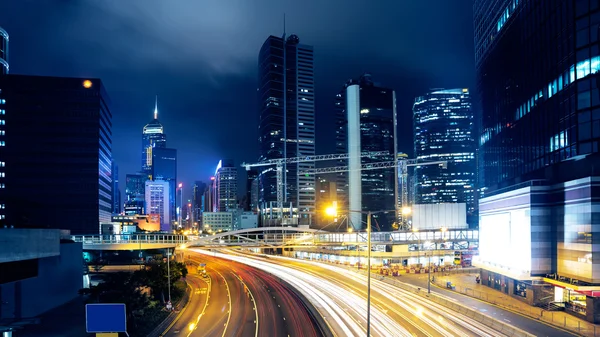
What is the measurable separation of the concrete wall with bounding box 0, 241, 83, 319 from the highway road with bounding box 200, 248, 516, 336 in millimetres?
33679

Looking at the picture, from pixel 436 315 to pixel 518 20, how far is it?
167 feet

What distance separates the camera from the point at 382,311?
4738 centimetres

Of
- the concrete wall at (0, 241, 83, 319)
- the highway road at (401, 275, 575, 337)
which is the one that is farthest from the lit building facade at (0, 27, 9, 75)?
the highway road at (401, 275, 575, 337)

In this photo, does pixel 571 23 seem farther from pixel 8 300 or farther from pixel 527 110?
pixel 8 300

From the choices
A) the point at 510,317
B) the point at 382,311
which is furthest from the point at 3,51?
the point at 510,317

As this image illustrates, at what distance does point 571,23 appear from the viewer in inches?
2014

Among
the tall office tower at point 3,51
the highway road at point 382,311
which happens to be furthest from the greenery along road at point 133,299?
the tall office tower at point 3,51

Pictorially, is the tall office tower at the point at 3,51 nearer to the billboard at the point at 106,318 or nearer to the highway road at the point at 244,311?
the highway road at the point at 244,311

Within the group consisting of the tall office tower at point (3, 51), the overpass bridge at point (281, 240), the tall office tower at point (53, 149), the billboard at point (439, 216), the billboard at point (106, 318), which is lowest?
the overpass bridge at point (281, 240)

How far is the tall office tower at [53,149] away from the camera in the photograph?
383 ft

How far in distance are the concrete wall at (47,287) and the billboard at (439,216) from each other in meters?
65.4

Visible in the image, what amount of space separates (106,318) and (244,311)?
91.0 feet

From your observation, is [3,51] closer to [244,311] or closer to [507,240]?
[244,311]

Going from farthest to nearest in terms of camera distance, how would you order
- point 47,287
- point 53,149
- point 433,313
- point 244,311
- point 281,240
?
point 53,149 < point 281,240 < point 47,287 < point 244,311 < point 433,313
